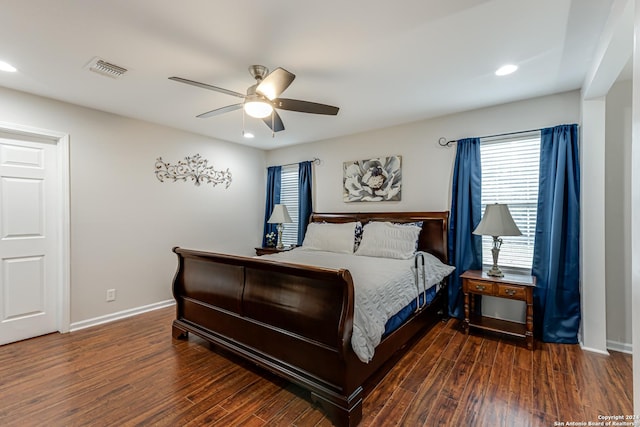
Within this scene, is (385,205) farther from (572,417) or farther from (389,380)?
(572,417)

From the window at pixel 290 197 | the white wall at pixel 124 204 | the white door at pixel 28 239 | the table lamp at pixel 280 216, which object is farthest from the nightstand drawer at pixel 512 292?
the white door at pixel 28 239

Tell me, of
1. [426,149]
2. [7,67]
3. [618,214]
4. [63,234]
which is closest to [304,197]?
[426,149]

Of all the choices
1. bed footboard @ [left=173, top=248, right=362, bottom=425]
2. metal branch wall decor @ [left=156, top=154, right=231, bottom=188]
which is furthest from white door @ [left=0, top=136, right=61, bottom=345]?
bed footboard @ [left=173, top=248, right=362, bottom=425]

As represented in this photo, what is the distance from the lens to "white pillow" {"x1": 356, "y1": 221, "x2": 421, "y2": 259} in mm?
3386

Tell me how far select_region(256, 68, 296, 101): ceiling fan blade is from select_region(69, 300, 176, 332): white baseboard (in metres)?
3.26

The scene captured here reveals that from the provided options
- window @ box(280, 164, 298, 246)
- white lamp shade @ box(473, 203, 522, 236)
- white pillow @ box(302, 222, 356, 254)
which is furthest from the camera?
window @ box(280, 164, 298, 246)

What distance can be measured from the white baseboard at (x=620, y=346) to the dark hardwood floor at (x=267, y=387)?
13 centimetres

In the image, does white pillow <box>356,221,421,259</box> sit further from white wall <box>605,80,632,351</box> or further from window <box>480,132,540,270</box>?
white wall <box>605,80,632,351</box>

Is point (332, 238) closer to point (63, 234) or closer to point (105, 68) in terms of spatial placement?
point (105, 68)

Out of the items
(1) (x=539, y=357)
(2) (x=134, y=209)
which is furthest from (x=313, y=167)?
(1) (x=539, y=357)

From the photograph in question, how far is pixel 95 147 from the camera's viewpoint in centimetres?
343

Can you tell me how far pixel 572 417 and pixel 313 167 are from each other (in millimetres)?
4091

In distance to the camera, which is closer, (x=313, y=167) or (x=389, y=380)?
(x=389, y=380)

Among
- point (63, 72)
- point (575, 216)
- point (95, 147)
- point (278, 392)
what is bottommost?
point (278, 392)
